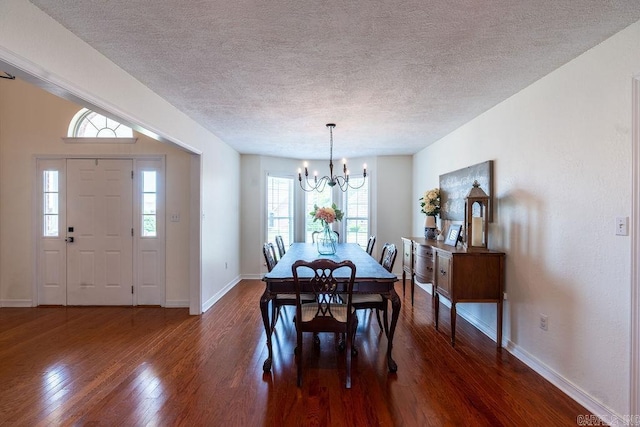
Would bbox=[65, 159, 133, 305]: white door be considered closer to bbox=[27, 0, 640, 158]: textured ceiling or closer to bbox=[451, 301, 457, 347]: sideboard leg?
bbox=[27, 0, 640, 158]: textured ceiling

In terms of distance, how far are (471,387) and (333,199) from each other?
15.3ft

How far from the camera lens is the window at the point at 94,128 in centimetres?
436

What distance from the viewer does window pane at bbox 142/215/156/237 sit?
4332 mm

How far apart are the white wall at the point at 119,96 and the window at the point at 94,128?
121 centimetres

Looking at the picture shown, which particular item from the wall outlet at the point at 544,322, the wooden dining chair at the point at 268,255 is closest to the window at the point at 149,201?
the wooden dining chair at the point at 268,255

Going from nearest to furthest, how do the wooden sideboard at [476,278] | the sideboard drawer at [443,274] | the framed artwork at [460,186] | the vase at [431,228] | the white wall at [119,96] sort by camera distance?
the white wall at [119,96], the wooden sideboard at [476,278], the sideboard drawer at [443,274], the framed artwork at [460,186], the vase at [431,228]

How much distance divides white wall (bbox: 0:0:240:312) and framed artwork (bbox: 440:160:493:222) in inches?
130

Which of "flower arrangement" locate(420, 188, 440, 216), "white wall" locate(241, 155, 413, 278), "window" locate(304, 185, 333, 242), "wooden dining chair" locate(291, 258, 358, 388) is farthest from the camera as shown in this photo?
"window" locate(304, 185, 333, 242)

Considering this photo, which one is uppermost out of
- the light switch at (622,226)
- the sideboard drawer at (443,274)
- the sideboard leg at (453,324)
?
the light switch at (622,226)

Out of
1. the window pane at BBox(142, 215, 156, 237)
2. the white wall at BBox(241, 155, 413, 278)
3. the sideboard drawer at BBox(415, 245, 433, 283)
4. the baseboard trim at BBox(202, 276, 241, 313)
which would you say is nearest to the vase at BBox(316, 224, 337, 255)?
the sideboard drawer at BBox(415, 245, 433, 283)

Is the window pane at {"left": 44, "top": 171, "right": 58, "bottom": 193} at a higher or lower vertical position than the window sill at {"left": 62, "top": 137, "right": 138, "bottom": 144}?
lower

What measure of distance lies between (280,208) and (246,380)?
428 centimetres

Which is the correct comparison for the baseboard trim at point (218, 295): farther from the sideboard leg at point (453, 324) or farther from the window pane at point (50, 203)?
the sideboard leg at point (453, 324)

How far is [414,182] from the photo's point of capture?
19.8ft
